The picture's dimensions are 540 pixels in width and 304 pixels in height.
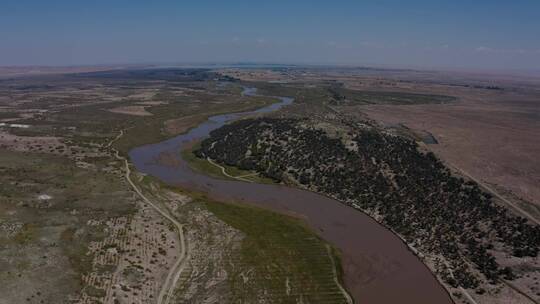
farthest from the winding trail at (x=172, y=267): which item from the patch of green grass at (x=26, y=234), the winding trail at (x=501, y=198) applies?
the winding trail at (x=501, y=198)

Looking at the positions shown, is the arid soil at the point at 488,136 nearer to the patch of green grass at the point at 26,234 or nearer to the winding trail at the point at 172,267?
the winding trail at the point at 172,267

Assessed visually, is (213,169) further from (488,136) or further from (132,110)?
(132,110)

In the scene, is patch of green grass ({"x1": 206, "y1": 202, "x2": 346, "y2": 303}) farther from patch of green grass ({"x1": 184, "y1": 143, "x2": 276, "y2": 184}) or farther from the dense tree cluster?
patch of green grass ({"x1": 184, "y1": 143, "x2": 276, "y2": 184})

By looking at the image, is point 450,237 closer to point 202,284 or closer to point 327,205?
point 327,205

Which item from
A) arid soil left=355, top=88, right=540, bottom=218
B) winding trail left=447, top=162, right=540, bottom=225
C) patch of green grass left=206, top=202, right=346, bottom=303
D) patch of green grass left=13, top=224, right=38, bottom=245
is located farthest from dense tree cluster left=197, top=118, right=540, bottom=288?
patch of green grass left=13, top=224, right=38, bottom=245

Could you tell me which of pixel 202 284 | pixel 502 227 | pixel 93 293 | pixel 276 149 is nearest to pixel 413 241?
pixel 502 227

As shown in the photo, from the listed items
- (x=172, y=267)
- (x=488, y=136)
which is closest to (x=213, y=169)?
(x=172, y=267)
